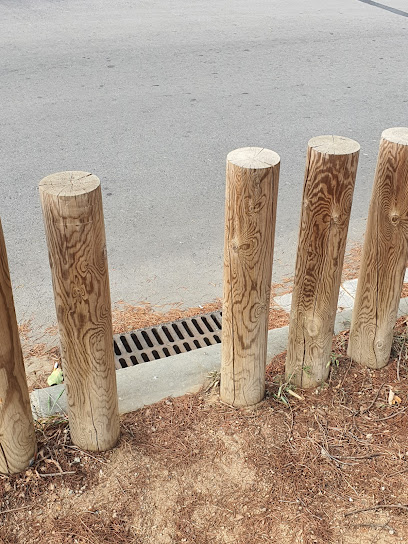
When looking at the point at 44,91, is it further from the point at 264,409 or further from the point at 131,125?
the point at 264,409

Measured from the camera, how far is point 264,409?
2.78 meters

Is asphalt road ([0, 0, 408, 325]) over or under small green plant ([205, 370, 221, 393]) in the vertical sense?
over

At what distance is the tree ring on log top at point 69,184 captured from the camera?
79.0 inches

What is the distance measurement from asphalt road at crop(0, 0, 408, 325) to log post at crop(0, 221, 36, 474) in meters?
1.18

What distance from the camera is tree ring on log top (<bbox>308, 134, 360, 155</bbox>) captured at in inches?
91.4


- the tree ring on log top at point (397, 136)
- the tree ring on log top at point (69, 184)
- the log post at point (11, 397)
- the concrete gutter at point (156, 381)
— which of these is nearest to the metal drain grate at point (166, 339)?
the concrete gutter at point (156, 381)

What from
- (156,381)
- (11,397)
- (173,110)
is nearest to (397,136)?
(156,381)

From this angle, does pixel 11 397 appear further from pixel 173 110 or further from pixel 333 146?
pixel 173 110

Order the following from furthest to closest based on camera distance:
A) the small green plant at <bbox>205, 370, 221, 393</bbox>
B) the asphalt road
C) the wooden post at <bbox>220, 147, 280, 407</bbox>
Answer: the asphalt road
the small green plant at <bbox>205, 370, 221, 393</bbox>
the wooden post at <bbox>220, 147, 280, 407</bbox>

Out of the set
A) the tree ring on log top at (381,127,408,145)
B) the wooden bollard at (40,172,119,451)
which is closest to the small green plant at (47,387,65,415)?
the wooden bollard at (40,172,119,451)

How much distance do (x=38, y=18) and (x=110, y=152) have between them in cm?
493

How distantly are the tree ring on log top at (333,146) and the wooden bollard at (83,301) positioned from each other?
2.89ft

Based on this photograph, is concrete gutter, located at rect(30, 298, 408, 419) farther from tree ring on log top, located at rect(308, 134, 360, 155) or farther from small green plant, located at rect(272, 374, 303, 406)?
tree ring on log top, located at rect(308, 134, 360, 155)

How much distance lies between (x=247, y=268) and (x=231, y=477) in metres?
0.87
